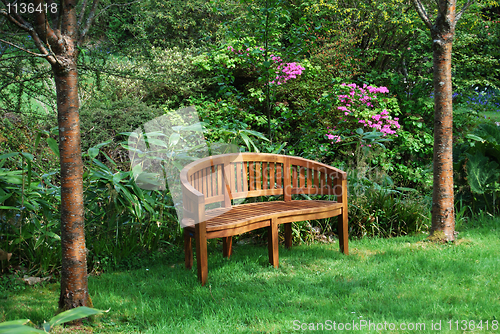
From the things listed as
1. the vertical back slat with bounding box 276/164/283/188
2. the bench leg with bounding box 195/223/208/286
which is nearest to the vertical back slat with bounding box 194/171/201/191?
the bench leg with bounding box 195/223/208/286

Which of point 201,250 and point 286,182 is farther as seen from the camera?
point 286,182

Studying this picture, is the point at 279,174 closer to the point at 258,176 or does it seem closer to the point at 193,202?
the point at 258,176

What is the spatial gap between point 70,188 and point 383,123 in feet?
20.3

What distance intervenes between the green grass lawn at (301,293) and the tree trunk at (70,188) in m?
0.28

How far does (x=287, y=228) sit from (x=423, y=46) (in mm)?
5991

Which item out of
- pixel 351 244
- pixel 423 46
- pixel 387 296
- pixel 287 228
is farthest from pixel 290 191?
pixel 423 46

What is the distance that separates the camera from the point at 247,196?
411cm

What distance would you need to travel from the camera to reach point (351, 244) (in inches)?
172

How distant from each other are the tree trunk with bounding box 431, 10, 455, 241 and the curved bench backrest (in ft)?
3.23

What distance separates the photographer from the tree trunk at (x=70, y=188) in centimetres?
246

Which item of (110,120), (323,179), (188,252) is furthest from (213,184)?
(110,120)

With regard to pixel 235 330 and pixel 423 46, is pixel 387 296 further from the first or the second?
pixel 423 46

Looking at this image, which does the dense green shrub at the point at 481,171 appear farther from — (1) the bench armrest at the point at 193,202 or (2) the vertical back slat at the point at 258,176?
(1) the bench armrest at the point at 193,202

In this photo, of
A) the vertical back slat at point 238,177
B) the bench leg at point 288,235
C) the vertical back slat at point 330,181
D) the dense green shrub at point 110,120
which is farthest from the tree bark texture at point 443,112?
the dense green shrub at point 110,120
